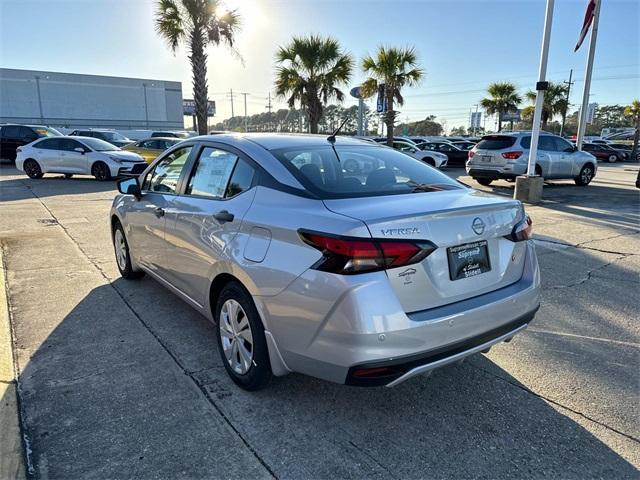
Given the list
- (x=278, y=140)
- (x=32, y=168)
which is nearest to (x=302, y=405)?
(x=278, y=140)

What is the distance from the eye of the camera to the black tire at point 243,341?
273 centimetres

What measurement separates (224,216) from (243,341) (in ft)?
2.68

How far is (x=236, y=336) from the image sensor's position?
2963mm

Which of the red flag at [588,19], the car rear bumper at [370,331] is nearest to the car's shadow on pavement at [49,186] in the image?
the car rear bumper at [370,331]

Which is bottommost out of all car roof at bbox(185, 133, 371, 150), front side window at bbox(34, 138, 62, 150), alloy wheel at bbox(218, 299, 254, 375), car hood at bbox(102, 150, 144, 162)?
alloy wheel at bbox(218, 299, 254, 375)

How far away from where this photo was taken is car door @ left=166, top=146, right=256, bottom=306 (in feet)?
9.77

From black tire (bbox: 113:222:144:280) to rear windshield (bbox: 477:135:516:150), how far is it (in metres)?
11.5

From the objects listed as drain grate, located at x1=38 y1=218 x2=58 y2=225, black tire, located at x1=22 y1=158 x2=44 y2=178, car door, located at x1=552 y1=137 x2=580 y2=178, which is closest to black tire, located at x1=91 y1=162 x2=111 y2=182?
black tire, located at x1=22 y1=158 x2=44 y2=178

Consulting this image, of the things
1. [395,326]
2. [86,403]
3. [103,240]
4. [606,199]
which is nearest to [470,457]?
[395,326]

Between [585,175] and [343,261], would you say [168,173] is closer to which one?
[343,261]

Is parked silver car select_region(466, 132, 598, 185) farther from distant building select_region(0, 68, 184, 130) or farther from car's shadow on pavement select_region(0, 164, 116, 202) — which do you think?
distant building select_region(0, 68, 184, 130)

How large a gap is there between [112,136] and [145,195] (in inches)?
Answer: 838

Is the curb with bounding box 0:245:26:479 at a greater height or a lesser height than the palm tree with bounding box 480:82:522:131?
lesser

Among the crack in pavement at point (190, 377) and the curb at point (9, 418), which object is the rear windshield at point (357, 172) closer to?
the crack in pavement at point (190, 377)
